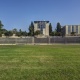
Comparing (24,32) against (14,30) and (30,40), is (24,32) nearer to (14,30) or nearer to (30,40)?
(14,30)

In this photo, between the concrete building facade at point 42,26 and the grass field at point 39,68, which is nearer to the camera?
the grass field at point 39,68

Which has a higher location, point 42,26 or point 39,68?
point 42,26

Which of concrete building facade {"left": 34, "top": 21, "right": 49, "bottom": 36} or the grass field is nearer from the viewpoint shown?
the grass field

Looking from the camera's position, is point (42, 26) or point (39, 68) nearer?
point (39, 68)

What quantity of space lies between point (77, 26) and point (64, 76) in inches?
7624

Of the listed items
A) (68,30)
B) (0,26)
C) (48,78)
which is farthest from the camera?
(68,30)

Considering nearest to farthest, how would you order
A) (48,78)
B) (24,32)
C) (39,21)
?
(48,78) → (24,32) → (39,21)

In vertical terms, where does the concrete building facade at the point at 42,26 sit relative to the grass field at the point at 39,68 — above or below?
above

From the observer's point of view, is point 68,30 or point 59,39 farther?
point 68,30

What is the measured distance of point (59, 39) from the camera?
247 feet

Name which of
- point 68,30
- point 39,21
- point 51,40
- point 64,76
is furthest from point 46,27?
point 64,76

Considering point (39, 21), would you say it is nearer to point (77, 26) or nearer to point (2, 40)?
point (77, 26)

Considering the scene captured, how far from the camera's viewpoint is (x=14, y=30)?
16038 cm

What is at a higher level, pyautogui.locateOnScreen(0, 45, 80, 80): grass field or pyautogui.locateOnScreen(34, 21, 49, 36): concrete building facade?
pyautogui.locateOnScreen(34, 21, 49, 36): concrete building facade
